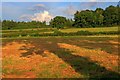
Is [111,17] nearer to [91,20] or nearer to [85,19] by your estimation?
[91,20]

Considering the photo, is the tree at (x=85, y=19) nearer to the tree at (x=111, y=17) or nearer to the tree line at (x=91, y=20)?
the tree line at (x=91, y=20)

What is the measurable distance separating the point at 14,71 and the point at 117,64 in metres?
5.78

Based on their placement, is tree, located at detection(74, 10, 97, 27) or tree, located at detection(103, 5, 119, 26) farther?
tree, located at detection(74, 10, 97, 27)

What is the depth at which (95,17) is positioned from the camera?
104 meters

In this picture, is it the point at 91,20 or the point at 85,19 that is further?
the point at 85,19

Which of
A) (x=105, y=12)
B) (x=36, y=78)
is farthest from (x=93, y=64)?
(x=105, y=12)

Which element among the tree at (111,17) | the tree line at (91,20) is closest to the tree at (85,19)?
the tree line at (91,20)

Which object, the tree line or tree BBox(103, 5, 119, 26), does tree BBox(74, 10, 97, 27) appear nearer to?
the tree line

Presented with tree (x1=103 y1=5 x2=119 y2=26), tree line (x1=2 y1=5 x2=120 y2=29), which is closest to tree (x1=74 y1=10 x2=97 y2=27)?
tree line (x1=2 y1=5 x2=120 y2=29)

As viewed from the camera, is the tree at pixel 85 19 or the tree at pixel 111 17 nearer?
the tree at pixel 111 17

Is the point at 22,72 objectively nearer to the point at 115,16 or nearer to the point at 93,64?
the point at 93,64

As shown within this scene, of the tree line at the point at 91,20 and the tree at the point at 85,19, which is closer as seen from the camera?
the tree line at the point at 91,20

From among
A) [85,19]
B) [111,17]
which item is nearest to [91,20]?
[85,19]

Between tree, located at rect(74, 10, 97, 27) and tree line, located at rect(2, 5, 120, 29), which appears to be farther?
tree, located at rect(74, 10, 97, 27)
